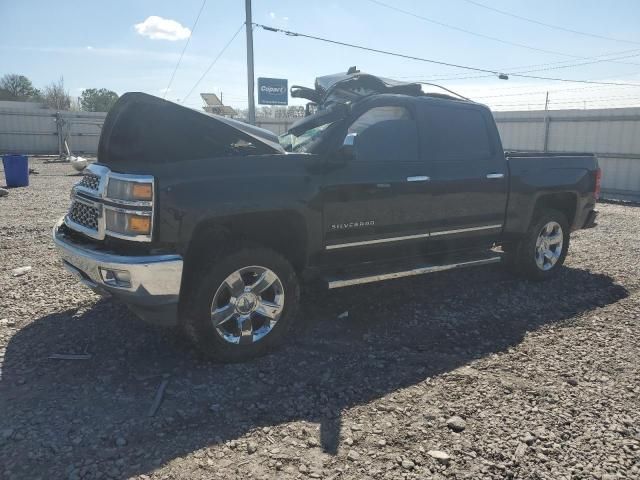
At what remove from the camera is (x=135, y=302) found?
347 centimetres

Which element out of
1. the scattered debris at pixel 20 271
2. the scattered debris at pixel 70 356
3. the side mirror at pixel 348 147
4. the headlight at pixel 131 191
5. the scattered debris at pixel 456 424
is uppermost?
the side mirror at pixel 348 147

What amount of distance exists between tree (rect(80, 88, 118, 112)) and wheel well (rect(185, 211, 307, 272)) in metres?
54.0

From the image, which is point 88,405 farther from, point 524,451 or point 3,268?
point 3,268

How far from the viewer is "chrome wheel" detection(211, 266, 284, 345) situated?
3.78 meters

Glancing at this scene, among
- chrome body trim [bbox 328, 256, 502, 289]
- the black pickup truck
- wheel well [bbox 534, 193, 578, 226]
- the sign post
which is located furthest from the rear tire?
the sign post

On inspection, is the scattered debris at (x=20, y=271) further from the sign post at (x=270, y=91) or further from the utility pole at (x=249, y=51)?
the sign post at (x=270, y=91)

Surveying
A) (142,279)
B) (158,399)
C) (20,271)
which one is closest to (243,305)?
(142,279)

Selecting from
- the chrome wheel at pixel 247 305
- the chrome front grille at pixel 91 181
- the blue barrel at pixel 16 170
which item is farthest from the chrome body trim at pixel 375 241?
the blue barrel at pixel 16 170

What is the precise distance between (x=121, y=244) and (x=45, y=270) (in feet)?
9.48

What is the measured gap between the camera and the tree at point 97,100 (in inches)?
2174

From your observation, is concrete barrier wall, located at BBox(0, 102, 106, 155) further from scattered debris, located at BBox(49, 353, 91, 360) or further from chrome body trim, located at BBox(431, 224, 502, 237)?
chrome body trim, located at BBox(431, 224, 502, 237)

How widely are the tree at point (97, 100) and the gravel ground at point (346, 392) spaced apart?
53740mm

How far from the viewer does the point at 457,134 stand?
5285 millimetres

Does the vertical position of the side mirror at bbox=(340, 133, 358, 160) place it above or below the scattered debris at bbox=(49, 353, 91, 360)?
above
